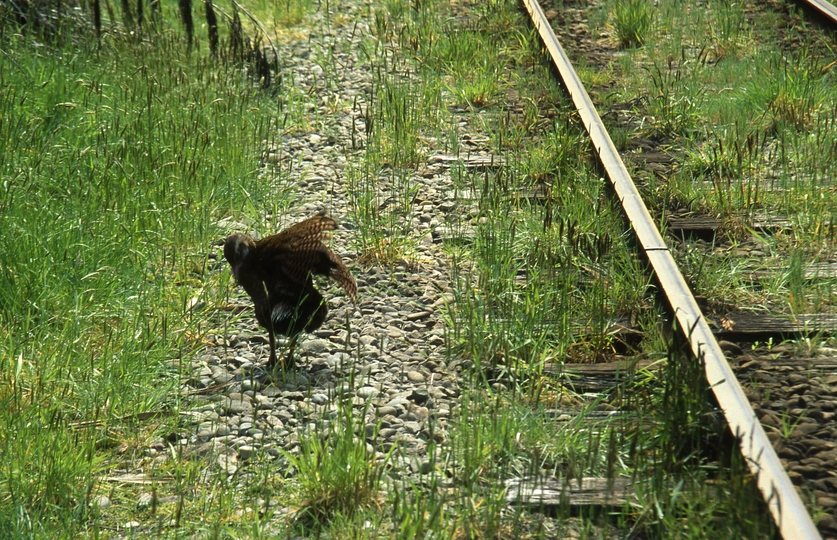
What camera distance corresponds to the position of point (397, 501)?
266 centimetres

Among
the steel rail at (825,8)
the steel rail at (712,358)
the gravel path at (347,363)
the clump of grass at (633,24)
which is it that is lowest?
the gravel path at (347,363)

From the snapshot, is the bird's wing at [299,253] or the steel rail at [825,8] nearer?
the bird's wing at [299,253]

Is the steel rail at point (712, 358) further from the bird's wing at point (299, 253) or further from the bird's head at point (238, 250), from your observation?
the bird's head at point (238, 250)

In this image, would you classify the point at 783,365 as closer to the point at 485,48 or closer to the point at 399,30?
the point at 485,48

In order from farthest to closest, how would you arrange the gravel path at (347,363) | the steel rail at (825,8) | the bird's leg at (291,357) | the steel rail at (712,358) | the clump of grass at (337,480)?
the steel rail at (825,8) < the bird's leg at (291,357) < the gravel path at (347,363) < the clump of grass at (337,480) < the steel rail at (712,358)

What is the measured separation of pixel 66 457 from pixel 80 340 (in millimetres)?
993

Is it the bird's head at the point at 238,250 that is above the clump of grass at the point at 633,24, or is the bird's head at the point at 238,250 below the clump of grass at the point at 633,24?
below

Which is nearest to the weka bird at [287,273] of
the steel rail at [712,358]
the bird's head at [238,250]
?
the bird's head at [238,250]

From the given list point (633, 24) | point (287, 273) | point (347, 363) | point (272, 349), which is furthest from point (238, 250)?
point (633, 24)

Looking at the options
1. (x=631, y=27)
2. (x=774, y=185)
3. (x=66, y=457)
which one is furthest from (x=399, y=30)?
(x=66, y=457)

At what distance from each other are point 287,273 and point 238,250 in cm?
22

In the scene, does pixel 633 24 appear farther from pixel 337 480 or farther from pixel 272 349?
pixel 337 480

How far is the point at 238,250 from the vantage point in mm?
3893

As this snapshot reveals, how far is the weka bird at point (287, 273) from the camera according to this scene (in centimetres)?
384
